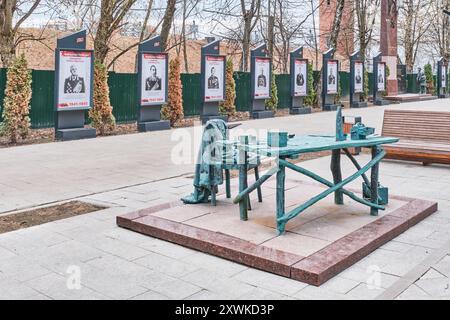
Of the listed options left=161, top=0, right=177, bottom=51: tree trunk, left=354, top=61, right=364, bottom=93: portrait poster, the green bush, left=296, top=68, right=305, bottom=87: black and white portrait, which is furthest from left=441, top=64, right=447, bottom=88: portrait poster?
the green bush

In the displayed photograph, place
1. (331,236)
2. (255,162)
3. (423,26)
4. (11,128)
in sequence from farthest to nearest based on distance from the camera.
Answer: (423,26)
(11,128)
(255,162)
(331,236)

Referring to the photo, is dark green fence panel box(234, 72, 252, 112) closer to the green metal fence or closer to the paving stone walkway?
the green metal fence

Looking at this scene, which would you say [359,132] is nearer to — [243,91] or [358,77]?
[243,91]

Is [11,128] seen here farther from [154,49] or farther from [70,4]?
[70,4]

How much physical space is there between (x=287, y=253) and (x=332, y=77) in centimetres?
1762

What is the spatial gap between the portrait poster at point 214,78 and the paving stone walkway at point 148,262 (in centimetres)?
Result: 845

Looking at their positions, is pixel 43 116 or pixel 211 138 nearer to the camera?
pixel 211 138

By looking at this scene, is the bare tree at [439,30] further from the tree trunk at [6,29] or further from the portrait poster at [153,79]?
the tree trunk at [6,29]

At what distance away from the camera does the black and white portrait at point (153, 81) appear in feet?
44.2

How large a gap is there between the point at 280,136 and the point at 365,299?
1.69 meters

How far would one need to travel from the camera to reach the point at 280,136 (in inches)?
181

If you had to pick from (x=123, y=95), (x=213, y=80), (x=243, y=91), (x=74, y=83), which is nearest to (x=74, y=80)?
(x=74, y=83)

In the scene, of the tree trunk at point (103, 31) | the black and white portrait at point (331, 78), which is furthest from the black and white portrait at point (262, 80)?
the tree trunk at point (103, 31)
